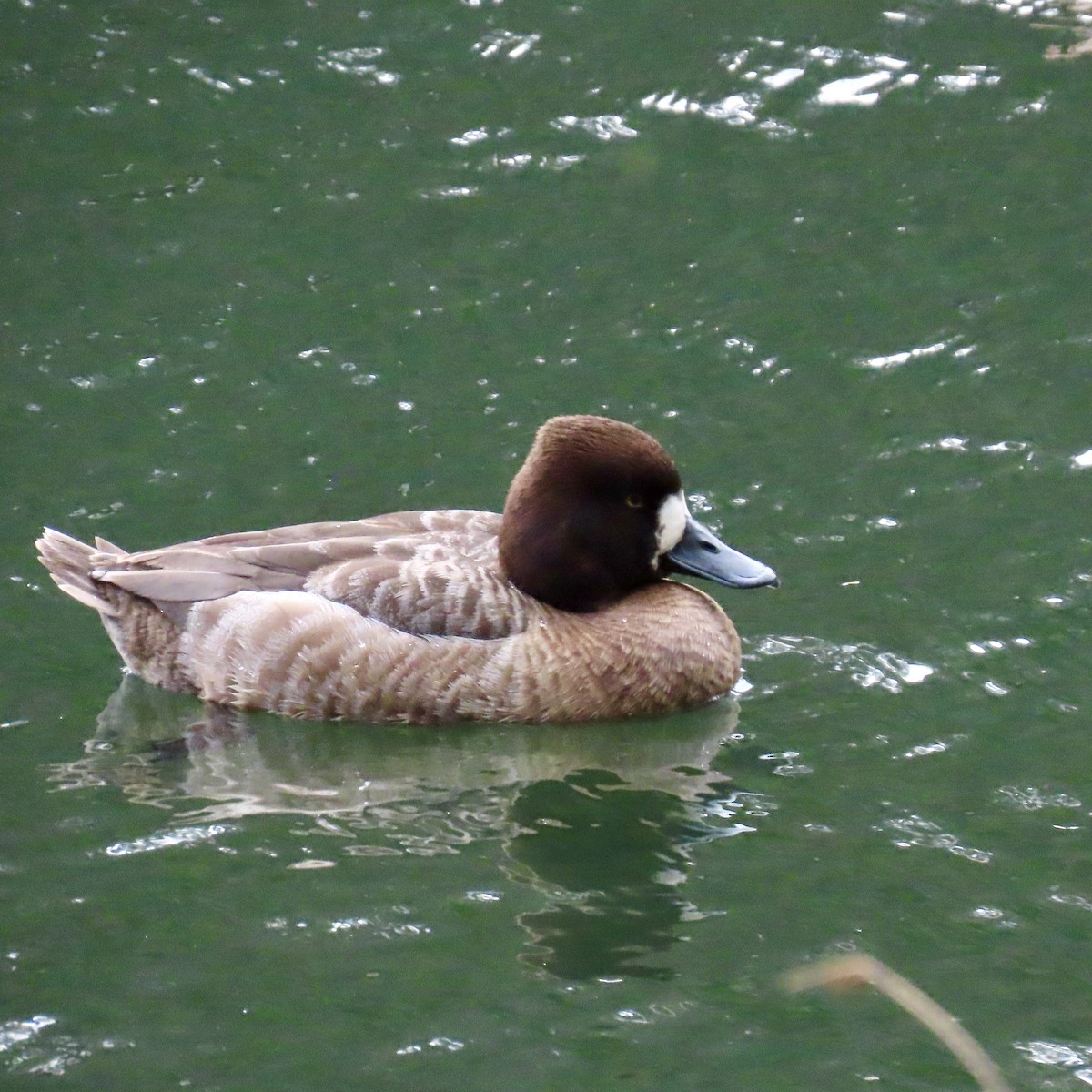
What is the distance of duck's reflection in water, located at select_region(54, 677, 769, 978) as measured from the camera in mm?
5973

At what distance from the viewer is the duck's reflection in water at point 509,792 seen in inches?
235

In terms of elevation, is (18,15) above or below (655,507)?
above

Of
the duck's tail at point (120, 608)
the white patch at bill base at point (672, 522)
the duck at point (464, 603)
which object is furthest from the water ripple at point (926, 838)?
the duck's tail at point (120, 608)

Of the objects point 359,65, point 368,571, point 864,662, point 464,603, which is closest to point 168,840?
point 368,571

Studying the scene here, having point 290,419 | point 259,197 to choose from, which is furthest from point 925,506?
point 259,197

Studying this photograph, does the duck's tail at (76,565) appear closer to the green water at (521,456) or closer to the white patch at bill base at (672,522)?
the green water at (521,456)

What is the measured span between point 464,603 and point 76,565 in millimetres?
1650

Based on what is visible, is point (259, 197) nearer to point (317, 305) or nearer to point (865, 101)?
point (317, 305)

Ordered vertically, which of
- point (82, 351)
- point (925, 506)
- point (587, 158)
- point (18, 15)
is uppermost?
point (18, 15)

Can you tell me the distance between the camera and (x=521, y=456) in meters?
9.26

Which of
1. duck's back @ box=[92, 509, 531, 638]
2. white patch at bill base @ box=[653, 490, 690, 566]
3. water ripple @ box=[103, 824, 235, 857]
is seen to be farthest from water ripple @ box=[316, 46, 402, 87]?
water ripple @ box=[103, 824, 235, 857]

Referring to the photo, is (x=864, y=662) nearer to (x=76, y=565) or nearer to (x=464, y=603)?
(x=464, y=603)

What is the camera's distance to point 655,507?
774cm

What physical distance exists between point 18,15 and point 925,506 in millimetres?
8256
